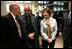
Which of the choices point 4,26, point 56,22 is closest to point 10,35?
point 4,26

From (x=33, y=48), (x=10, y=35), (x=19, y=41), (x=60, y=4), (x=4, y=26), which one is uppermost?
(x=60, y=4)

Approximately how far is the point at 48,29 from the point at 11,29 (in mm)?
460

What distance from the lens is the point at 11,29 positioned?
0.99 metres

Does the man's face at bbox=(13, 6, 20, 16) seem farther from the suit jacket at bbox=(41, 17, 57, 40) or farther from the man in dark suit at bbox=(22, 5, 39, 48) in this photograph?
the suit jacket at bbox=(41, 17, 57, 40)

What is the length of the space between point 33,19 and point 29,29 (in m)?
0.14

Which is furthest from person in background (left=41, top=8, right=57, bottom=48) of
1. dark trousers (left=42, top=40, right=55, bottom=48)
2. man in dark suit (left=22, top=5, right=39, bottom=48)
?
man in dark suit (left=22, top=5, right=39, bottom=48)

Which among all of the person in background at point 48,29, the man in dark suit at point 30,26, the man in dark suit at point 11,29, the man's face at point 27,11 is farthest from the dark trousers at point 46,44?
the man's face at point 27,11

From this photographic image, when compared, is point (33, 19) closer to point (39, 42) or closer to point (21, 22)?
point (21, 22)

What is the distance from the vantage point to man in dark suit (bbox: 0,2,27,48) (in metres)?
0.97

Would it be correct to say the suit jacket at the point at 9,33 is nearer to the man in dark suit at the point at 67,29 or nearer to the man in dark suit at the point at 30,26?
the man in dark suit at the point at 30,26

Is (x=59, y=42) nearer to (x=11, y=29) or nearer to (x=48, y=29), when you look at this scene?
(x=48, y=29)

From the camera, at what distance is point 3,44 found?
3.33ft

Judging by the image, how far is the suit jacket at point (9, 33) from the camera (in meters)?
0.97

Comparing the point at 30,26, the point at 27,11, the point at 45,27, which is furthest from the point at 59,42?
the point at 27,11
